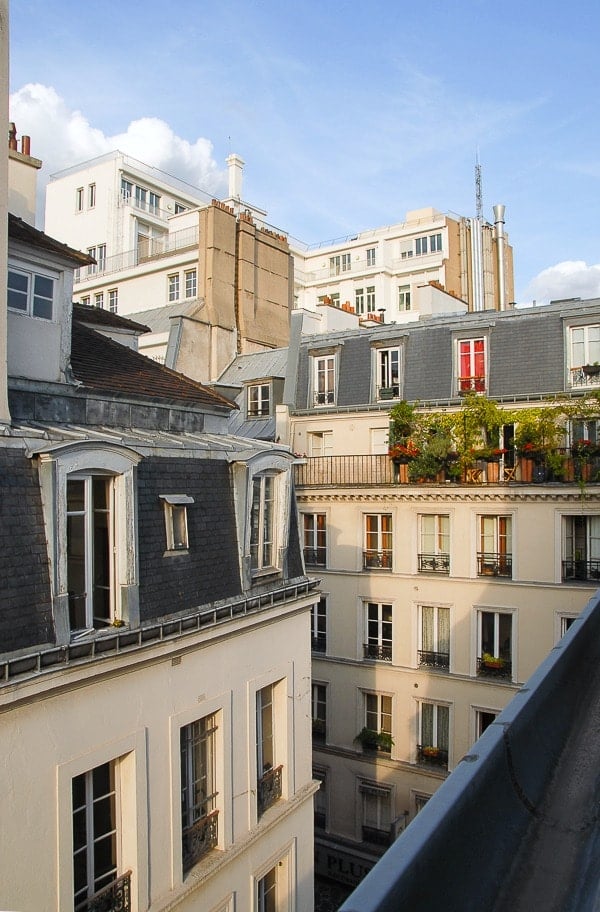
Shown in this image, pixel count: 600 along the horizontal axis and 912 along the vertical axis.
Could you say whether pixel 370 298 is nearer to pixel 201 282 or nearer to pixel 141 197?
pixel 141 197

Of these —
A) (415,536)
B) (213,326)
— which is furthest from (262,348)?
(415,536)

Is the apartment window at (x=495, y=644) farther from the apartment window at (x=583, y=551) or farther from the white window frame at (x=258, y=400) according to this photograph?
the white window frame at (x=258, y=400)

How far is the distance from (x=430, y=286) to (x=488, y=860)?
29.0 meters

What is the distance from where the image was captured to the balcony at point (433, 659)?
2006cm

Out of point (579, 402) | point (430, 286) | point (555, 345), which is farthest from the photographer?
point (430, 286)

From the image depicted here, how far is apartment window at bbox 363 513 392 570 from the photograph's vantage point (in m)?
21.3

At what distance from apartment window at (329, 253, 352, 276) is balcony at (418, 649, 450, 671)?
41407 millimetres

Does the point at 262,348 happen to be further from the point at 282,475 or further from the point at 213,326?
the point at 282,475

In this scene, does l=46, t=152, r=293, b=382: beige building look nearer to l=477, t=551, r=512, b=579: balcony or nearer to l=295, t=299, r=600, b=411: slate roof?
l=295, t=299, r=600, b=411: slate roof

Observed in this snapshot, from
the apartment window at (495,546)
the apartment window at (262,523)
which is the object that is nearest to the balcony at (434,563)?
the apartment window at (495,546)

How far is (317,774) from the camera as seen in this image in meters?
21.7

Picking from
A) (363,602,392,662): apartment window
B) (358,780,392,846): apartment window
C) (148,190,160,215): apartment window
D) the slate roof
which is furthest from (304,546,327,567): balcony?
(148,190,160,215): apartment window

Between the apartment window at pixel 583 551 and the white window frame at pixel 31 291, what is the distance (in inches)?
574

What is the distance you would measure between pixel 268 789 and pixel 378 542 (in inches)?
437
